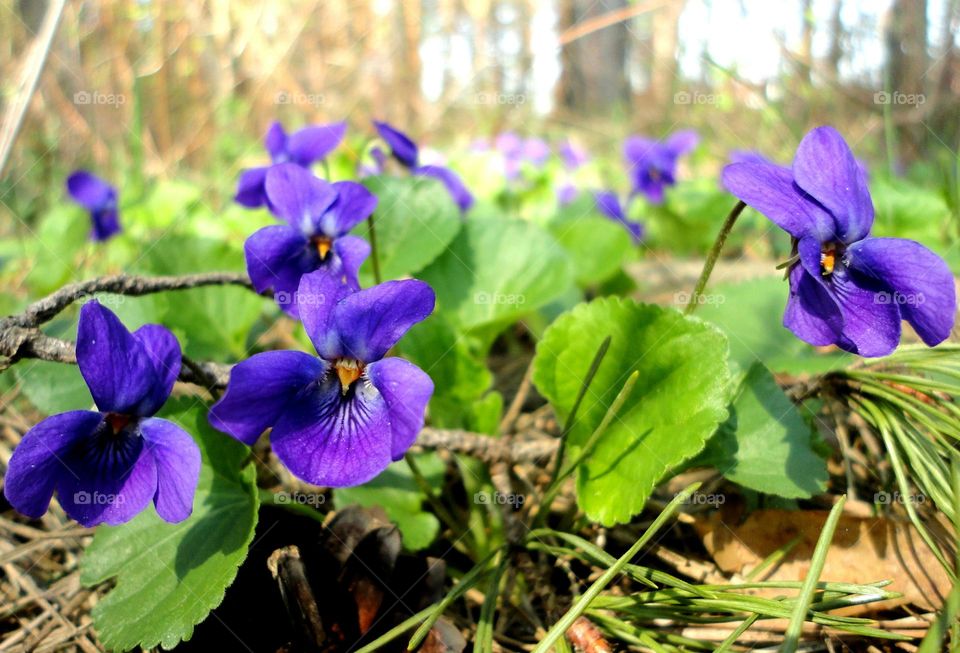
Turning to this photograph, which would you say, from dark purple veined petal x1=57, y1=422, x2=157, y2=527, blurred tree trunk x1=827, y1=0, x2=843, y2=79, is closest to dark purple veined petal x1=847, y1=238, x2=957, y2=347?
dark purple veined petal x1=57, y1=422, x2=157, y2=527

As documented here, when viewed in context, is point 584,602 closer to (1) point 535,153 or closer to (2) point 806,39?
(1) point 535,153

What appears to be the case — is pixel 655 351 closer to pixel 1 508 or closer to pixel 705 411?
pixel 705 411

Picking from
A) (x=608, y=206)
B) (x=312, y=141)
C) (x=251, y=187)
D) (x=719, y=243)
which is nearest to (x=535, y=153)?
(x=608, y=206)

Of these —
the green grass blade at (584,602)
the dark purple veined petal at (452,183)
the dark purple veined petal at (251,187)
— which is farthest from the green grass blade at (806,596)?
the dark purple veined petal at (452,183)

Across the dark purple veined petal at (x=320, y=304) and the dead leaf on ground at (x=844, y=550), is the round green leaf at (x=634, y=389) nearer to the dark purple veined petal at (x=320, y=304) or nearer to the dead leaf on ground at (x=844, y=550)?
the dead leaf on ground at (x=844, y=550)

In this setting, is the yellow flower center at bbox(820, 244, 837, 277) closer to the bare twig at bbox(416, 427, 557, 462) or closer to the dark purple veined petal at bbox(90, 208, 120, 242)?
the bare twig at bbox(416, 427, 557, 462)

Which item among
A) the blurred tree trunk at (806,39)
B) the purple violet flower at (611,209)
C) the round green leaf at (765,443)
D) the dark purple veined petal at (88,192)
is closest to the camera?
the round green leaf at (765,443)
